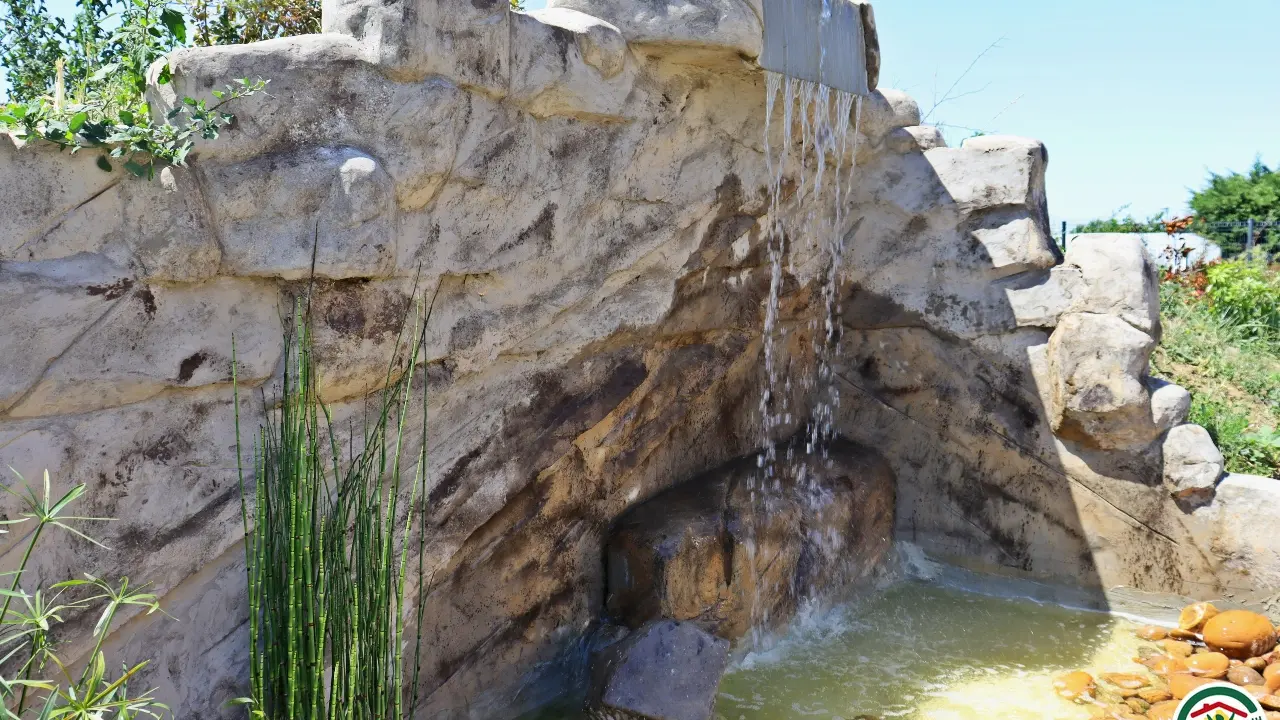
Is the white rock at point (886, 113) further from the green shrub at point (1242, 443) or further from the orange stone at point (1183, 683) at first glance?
the orange stone at point (1183, 683)

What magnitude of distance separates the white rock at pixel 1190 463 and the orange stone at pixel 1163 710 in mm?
1057

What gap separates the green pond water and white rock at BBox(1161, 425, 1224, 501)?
63 centimetres

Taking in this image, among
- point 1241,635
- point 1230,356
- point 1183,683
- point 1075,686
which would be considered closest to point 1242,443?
point 1230,356

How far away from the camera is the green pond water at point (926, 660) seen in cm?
352

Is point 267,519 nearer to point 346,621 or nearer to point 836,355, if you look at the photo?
point 346,621

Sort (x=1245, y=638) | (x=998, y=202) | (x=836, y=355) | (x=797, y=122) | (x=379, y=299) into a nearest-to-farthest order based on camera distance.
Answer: (x=379, y=299)
(x=1245, y=638)
(x=797, y=122)
(x=998, y=202)
(x=836, y=355)

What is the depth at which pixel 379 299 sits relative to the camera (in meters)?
2.81

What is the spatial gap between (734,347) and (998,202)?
4.62 feet

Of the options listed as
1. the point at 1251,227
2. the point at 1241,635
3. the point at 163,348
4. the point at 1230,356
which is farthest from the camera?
the point at 1251,227

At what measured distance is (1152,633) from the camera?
4.17 meters

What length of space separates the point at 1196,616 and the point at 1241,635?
24 cm

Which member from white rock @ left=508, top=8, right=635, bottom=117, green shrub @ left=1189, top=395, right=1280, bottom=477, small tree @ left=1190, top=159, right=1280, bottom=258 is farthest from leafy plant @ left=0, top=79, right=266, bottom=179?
small tree @ left=1190, top=159, right=1280, bottom=258

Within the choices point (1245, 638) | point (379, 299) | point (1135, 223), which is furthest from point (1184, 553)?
point (1135, 223)

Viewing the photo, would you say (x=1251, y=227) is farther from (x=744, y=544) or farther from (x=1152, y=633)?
(x=744, y=544)
